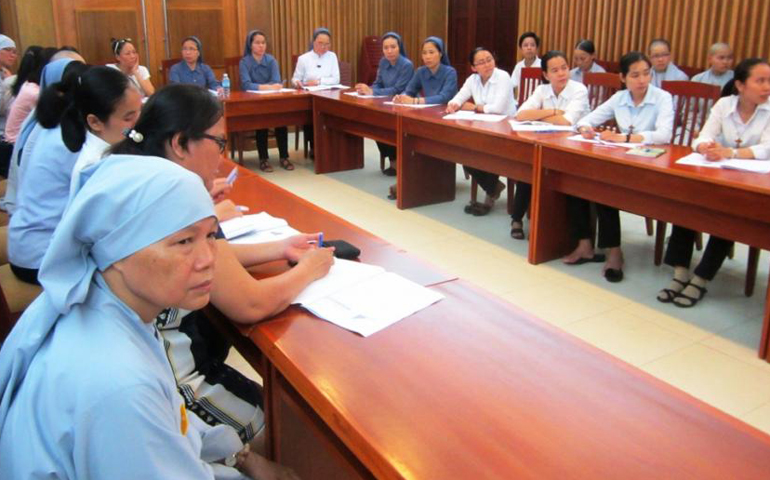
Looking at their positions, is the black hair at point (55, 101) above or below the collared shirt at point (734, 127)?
above

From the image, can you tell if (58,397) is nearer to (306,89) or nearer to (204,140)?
(204,140)

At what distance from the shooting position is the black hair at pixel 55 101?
230 centimetres

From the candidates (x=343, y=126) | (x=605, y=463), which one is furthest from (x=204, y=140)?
(x=343, y=126)

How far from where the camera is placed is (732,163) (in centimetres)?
297

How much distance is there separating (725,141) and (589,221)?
0.79 m

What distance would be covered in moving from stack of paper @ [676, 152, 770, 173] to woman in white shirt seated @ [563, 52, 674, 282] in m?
0.46

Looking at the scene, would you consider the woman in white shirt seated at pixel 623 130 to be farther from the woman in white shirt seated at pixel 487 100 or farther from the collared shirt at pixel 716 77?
the collared shirt at pixel 716 77

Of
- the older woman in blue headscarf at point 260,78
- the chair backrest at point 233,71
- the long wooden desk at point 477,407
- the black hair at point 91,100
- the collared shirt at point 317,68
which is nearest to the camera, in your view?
the long wooden desk at point 477,407

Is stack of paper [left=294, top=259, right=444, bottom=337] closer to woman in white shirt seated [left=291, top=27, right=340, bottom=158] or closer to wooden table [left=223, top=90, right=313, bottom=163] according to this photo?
wooden table [left=223, top=90, right=313, bottom=163]

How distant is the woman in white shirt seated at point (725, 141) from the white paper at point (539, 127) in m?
0.77

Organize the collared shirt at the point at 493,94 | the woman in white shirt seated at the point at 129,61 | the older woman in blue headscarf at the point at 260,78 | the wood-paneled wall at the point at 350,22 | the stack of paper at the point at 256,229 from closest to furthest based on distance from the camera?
1. the stack of paper at the point at 256,229
2. the collared shirt at the point at 493,94
3. the woman in white shirt seated at the point at 129,61
4. the older woman in blue headscarf at the point at 260,78
5. the wood-paneled wall at the point at 350,22

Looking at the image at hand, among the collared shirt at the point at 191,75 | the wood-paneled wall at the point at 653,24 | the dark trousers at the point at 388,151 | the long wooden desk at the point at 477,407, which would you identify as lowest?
the dark trousers at the point at 388,151

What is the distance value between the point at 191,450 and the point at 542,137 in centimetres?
305

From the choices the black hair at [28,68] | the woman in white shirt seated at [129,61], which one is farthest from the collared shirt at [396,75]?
the black hair at [28,68]
